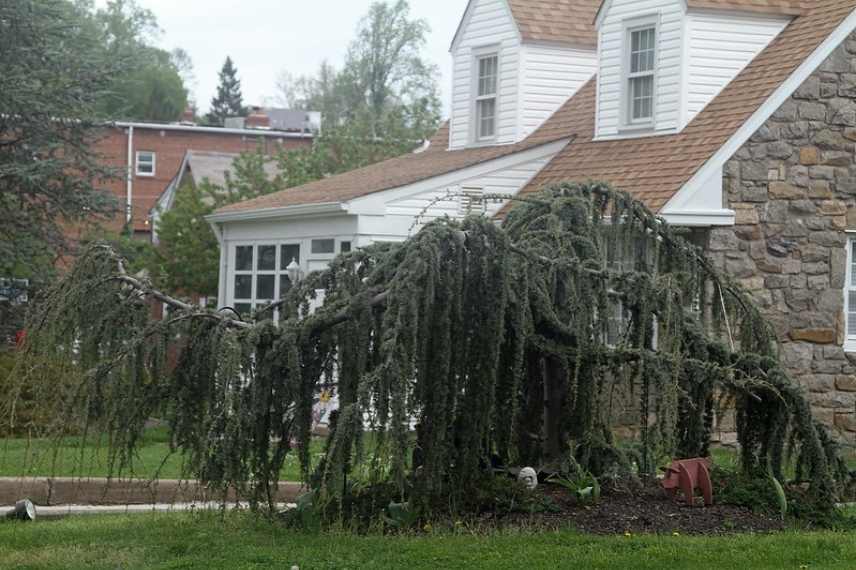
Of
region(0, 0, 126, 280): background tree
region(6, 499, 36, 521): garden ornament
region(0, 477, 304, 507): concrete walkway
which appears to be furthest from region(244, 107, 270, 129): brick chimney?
region(6, 499, 36, 521): garden ornament

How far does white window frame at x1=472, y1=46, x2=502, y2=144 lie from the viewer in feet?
71.1

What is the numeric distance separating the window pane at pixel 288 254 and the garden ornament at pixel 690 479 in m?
11.2

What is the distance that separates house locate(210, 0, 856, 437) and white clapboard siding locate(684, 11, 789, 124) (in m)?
0.02

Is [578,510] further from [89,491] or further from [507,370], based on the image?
[89,491]

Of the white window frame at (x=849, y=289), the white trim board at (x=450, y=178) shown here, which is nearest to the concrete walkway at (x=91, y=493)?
the white trim board at (x=450, y=178)

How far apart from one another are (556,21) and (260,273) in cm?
581

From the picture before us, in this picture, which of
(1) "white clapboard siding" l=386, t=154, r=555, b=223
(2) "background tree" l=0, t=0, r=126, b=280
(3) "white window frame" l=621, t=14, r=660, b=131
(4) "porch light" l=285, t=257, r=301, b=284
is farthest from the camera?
(2) "background tree" l=0, t=0, r=126, b=280

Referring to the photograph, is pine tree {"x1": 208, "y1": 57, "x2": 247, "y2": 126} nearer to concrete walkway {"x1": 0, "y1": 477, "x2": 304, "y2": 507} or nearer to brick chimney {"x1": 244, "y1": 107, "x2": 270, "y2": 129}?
brick chimney {"x1": 244, "y1": 107, "x2": 270, "y2": 129}

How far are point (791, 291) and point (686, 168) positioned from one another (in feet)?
6.19

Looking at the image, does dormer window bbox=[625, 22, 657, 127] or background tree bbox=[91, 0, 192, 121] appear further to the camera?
background tree bbox=[91, 0, 192, 121]

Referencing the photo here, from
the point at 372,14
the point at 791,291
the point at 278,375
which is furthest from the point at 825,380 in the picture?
the point at 372,14

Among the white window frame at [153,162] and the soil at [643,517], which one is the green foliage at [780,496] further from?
the white window frame at [153,162]

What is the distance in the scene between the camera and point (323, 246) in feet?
65.7

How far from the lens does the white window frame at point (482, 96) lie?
21672 millimetres
